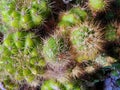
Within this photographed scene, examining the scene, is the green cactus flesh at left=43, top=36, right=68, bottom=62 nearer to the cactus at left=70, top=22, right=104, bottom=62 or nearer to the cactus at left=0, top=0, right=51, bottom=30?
the cactus at left=70, top=22, right=104, bottom=62

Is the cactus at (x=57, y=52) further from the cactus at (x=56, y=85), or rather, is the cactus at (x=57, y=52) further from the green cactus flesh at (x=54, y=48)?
the cactus at (x=56, y=85)

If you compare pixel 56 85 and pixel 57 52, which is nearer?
pixel 57 52

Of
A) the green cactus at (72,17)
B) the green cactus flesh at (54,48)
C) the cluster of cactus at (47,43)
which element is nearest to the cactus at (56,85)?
the cluster of cactus at (47,43)

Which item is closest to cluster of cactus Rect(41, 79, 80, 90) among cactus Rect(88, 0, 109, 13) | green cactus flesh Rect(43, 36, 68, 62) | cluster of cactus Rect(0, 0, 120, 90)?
cluster of cactus Rect(0, 0, 120, 90)

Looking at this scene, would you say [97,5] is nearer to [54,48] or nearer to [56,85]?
[54,48]

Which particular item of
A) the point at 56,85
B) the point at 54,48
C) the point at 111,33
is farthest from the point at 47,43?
the point at 111,33

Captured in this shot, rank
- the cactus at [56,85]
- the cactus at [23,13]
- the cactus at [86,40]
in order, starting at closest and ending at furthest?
the cactus at [86,40], the cactus at [23,13], the cactus at [56,85]

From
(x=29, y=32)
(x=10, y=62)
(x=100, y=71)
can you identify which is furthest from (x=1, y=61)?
(x=100, y=71)
